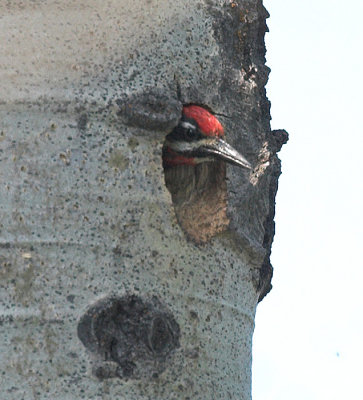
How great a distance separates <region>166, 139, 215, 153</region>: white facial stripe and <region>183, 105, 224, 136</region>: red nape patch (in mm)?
99

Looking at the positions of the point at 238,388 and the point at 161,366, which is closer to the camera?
the point at 161,366

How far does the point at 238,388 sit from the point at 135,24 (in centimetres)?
88

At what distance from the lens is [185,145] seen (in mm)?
2836

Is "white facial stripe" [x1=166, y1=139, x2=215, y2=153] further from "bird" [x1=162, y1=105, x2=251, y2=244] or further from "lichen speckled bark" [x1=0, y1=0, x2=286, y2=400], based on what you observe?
"lichen speckled bark" [x1=0, y1=0, x2=286, y2=400]

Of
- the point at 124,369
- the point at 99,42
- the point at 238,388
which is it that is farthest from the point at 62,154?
the point at 238,388

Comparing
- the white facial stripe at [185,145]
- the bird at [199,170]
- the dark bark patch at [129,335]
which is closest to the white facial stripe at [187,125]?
the bird at [199,170]

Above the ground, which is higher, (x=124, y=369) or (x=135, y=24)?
(x=135, y=24)

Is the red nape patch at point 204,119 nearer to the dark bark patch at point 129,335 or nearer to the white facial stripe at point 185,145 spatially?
the white facial stripe at point 185,145

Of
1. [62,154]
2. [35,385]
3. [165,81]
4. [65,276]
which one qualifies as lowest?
[35,385]

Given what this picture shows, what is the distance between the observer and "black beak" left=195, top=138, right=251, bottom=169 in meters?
2.63

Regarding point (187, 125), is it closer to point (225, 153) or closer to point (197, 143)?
point (225, 153)

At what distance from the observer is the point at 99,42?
2.44 m

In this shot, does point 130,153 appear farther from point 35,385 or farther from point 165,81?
point 35,385

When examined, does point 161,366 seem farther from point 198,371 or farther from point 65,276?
point 65,276
